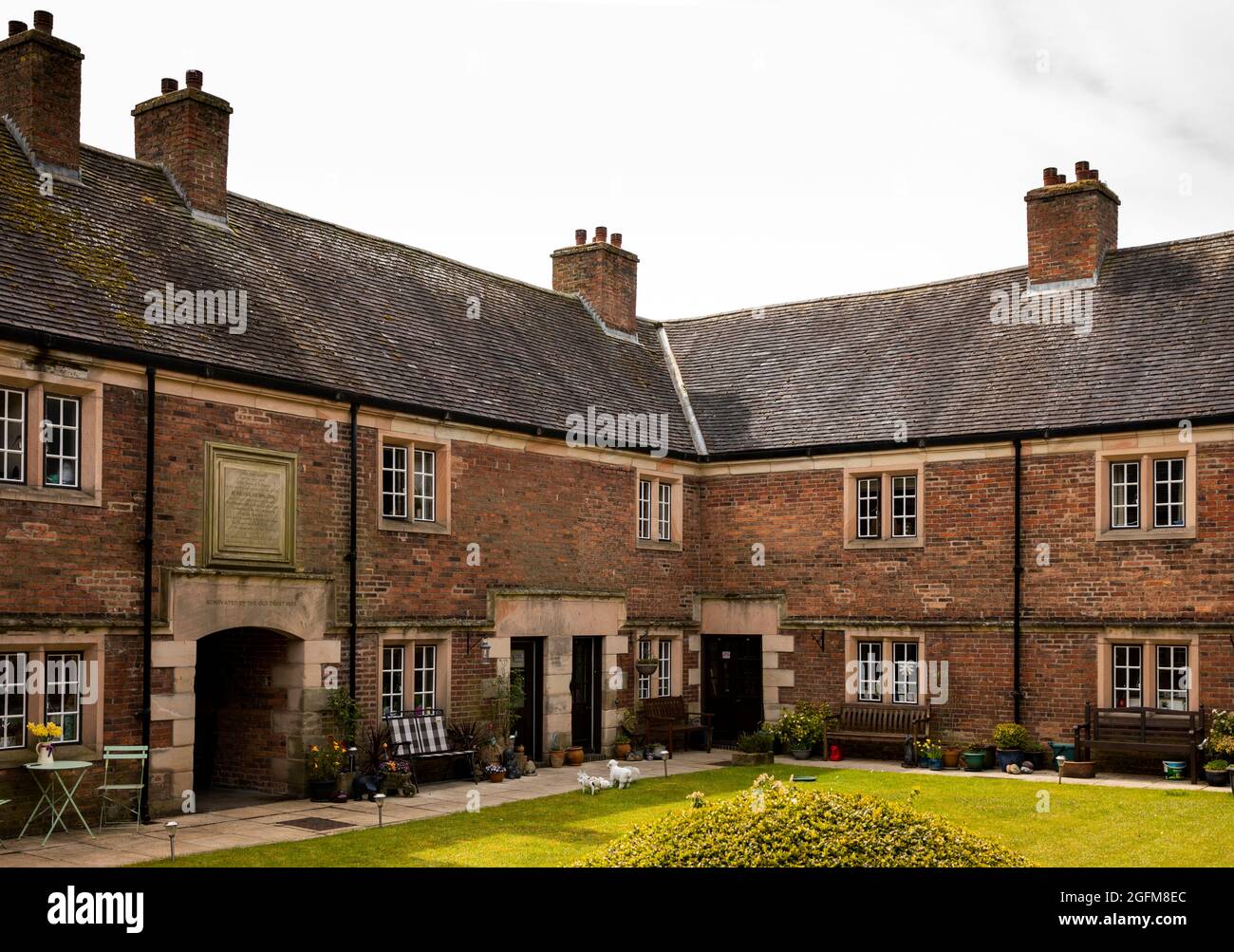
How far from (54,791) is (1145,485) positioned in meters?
16.8

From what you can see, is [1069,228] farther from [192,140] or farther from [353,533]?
[192,140]

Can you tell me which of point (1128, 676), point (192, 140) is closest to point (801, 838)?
point (1128, 676)

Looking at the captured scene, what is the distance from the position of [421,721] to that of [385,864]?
662 cm

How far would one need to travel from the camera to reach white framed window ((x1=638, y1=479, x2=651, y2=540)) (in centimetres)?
2483

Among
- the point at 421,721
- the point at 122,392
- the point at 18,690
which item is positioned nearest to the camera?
the point at 18,690

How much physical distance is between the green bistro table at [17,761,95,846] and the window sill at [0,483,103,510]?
2.94 metres

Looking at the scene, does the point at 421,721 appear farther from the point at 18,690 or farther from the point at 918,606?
the point at 918,606

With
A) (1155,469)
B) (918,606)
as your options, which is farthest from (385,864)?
(1155,469)

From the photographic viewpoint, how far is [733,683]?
84.2 feet

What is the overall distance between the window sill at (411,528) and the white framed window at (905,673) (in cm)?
881

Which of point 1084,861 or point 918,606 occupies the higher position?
point 918,606

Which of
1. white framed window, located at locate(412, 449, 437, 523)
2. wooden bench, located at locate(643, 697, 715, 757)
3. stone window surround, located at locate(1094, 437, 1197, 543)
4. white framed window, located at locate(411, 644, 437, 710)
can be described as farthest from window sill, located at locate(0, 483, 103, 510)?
A: stone window surround, located at locate(1094, 437, 1197, 543)

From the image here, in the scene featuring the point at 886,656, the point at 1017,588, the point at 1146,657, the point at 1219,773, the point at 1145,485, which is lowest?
the point at 1219,773

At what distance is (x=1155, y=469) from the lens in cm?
2116
